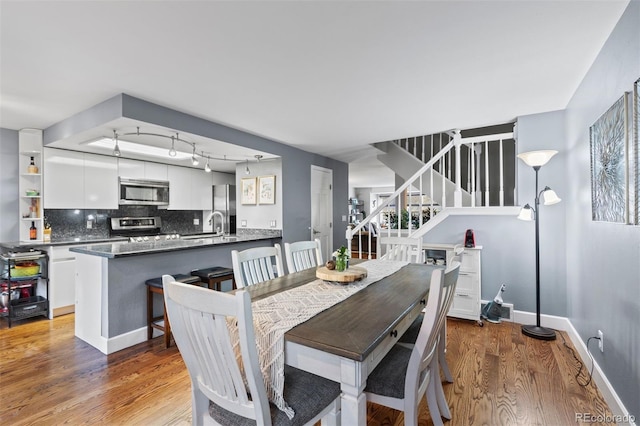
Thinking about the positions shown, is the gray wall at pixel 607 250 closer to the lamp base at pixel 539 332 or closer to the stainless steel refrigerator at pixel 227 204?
the lamp base at pixel 539 332

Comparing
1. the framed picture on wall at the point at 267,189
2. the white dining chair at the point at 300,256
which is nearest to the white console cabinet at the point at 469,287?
the white dining chair at the point at 300,256

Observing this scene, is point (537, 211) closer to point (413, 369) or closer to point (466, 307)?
point (466, 307)

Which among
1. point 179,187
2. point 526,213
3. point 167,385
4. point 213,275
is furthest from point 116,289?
point 526,213

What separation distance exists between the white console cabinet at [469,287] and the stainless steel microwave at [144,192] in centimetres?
456

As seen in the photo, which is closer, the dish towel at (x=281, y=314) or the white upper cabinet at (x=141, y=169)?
the dish towel at (x=281, y=314)

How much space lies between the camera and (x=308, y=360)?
120 centimetres

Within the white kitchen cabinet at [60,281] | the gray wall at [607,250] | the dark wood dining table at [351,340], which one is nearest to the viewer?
the dark wood dining table at [351,340]

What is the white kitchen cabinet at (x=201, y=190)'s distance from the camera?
5.51 meters

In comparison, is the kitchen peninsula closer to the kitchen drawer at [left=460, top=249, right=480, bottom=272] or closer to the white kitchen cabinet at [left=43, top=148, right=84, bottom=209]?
the white kitchen cabinet at [left=43, top=148, right=84, bottom=209]

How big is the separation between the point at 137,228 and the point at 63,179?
1.28 meters

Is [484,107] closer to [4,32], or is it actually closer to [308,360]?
[308,360]

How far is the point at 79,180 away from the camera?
4.07m

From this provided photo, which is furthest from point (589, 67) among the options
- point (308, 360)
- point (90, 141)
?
point (90, 141)

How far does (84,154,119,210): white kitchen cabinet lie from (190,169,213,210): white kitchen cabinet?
125 centimetres
